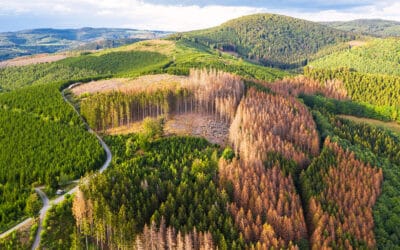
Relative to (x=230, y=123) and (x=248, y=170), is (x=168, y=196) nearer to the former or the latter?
(x=248, y=170)

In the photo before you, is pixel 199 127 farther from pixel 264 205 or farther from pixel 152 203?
pixel 152 203

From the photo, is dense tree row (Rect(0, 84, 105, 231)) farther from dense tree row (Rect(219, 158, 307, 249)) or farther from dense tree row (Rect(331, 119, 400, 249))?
dense tree row (Rect(331, 119, 400, 249))

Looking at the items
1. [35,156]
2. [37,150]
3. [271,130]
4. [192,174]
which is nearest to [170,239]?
[192,174]

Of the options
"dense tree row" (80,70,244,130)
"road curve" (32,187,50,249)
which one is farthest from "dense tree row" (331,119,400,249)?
"road curve" (32,187,50,249)

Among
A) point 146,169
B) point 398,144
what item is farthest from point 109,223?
point 398,144

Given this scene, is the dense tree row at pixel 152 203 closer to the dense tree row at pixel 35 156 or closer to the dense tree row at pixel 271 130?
the dense tree row at pixel 35 156

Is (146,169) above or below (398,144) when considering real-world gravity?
above
